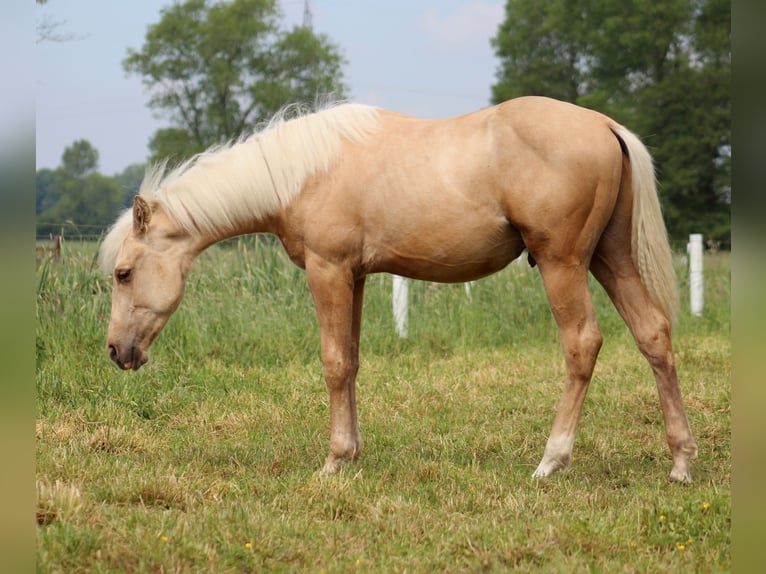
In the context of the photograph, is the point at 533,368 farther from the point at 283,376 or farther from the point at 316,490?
the point at 316,490

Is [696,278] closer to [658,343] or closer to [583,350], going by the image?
[658,343]

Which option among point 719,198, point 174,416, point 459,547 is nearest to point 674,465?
point 459,547

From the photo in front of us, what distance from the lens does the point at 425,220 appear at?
14.4 feet

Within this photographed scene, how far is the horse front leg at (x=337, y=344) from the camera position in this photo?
4.51 metres

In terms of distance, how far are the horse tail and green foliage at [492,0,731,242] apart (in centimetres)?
2456

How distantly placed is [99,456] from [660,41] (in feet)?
110

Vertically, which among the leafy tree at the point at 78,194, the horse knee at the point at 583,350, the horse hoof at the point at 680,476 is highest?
the leafy tree at the point at 78,194

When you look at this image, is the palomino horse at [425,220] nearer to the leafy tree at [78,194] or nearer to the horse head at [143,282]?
the horse head at [143,282]

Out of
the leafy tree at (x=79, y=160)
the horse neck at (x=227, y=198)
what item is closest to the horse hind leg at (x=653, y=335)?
the horse neck at (x=227, y=198)

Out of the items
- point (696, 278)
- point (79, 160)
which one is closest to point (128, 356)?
point (696, 278)

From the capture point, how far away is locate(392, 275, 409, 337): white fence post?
28.4 feet

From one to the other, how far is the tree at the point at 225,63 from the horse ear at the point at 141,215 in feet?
129

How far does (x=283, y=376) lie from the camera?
6852 millimetres

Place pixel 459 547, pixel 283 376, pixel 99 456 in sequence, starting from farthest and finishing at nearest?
pixel 283 376, pixel 99 456, pixel 459 547
